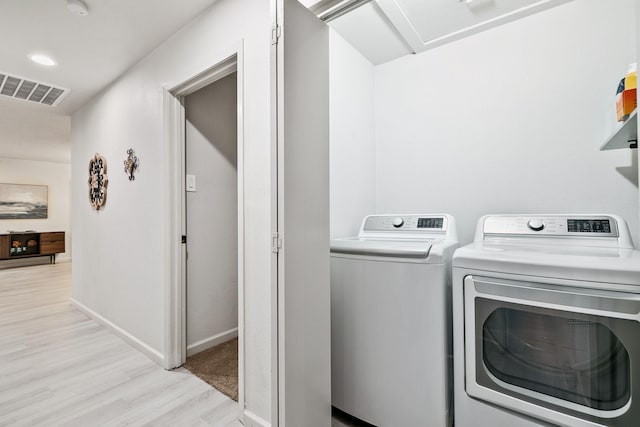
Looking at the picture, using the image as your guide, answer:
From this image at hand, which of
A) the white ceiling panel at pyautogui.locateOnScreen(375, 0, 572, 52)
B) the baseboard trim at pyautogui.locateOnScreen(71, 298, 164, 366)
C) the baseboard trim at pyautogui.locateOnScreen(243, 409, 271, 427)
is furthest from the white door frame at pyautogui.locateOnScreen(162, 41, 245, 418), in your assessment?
the white ceiling panel at pyautogui.locateOnScreen(375, 0, 572, 52)

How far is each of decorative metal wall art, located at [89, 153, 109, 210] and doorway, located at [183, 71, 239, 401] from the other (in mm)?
1240

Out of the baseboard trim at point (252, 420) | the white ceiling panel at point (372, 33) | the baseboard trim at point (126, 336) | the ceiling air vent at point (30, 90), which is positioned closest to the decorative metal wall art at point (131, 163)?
the ceiling air vent at point (30, 90)

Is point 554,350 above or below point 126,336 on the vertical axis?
above

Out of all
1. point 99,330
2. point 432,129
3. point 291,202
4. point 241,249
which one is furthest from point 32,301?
point 432,129

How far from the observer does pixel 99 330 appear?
9.75ft

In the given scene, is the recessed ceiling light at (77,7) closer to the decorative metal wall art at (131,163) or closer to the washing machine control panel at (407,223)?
the decorative metal wall art at (131,163)

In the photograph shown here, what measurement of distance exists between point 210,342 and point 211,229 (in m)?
0.96

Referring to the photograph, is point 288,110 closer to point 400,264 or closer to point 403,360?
point 400,264

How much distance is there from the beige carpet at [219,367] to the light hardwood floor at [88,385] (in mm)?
55

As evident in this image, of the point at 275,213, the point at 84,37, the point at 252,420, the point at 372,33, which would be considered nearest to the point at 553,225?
the point at 275,213

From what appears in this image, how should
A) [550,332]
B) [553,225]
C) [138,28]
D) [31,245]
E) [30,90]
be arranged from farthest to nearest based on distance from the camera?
[31,245]
[30,90]
[138,28]
[553,225]
[550,332]

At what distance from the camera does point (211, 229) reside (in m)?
2.58

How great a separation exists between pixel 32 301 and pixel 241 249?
4128 millimetres

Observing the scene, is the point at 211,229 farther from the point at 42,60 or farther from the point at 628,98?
the point at 628,98
